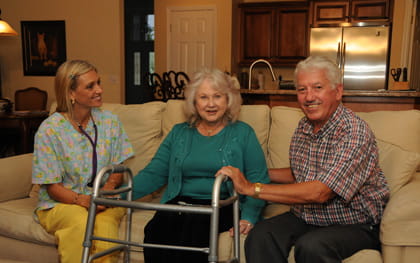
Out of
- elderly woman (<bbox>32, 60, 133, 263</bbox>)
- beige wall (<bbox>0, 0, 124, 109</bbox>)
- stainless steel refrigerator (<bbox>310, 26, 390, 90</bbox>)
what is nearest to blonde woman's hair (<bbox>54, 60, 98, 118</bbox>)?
elderly woman (<bbox>32, 60, 133, 263</bbox>)

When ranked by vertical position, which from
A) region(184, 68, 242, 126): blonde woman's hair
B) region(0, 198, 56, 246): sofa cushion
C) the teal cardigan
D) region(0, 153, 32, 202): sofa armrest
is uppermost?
region(184, 68, 242, 126): blonde woman's hair

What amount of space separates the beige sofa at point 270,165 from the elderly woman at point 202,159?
0.16 meters

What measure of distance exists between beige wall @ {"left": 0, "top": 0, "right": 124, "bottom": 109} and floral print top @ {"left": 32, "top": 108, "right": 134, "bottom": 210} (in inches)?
130

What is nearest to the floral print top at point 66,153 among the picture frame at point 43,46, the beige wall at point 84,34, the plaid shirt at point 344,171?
the plaid shirt at point 344,171

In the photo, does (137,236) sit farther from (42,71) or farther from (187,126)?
(42,71)

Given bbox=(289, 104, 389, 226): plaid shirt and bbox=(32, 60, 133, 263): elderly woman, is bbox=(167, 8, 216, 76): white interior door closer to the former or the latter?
bbox=(32, 60, 133, 263): elderly woman

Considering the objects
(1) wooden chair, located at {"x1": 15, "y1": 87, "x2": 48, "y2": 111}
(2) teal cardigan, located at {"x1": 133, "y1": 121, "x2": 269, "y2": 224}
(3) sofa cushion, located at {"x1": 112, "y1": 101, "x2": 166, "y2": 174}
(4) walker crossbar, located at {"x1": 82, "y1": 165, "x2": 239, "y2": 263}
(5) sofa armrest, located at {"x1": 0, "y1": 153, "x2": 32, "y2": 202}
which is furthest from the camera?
(1) wooden chair, located at {"x1": 15, "y1": 87, "x2": 48, "y2": 111}

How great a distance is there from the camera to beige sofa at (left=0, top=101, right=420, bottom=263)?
1.50m

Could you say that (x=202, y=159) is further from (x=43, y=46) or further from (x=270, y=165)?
(x=43, y=46)

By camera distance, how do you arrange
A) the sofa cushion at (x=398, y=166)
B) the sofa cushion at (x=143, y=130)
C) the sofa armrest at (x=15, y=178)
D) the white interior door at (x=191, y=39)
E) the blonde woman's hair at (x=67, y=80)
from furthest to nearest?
the white interior door at (x=191, y=39) → the sofa cushion at (x=143, y=130) → the sofa armrest at (x=15, y=178) → the blonde woman's hair at (x=67, y=80) → the sofa cushion at (x=398, y=166)

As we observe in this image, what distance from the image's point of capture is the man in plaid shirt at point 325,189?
4.92 feet

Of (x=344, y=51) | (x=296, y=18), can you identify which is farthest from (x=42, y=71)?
(x=344, y=51)

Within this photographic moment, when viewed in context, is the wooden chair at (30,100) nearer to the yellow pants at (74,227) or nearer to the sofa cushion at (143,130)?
the sofa cushion at (143,130)

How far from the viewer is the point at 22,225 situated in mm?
2002
